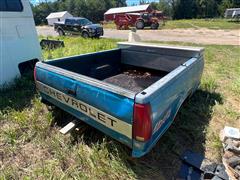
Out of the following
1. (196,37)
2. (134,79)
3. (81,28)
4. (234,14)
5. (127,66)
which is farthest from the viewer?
(234,14)

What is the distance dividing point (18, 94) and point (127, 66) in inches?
80.8

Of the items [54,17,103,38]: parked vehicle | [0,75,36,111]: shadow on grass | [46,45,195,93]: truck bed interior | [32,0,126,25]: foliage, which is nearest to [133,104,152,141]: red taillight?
[46,45,195,93]: truck bed interior

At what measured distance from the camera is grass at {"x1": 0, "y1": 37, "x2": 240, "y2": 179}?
89.2 inches

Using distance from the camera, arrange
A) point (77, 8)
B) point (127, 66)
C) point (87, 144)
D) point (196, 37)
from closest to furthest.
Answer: point (87, 144)
point (127, 66)
point (196, 37)
point (77, 8)

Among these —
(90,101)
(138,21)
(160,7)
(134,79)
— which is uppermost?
(90,101)

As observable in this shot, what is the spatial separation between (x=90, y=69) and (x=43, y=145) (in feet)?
4.55

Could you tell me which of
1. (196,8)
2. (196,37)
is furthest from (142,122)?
(196,8)

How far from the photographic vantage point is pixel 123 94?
1.84m

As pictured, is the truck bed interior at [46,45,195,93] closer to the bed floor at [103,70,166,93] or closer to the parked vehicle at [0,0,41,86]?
the bed floor at [103,70,166,93]

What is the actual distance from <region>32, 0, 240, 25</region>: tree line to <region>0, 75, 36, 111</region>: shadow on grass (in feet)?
132

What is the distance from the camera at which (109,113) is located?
1985 millimetres

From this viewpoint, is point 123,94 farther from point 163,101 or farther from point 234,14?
point 234,14

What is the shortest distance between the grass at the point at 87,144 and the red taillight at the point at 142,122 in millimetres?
601

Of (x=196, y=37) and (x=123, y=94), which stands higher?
(x=123, y=94)
